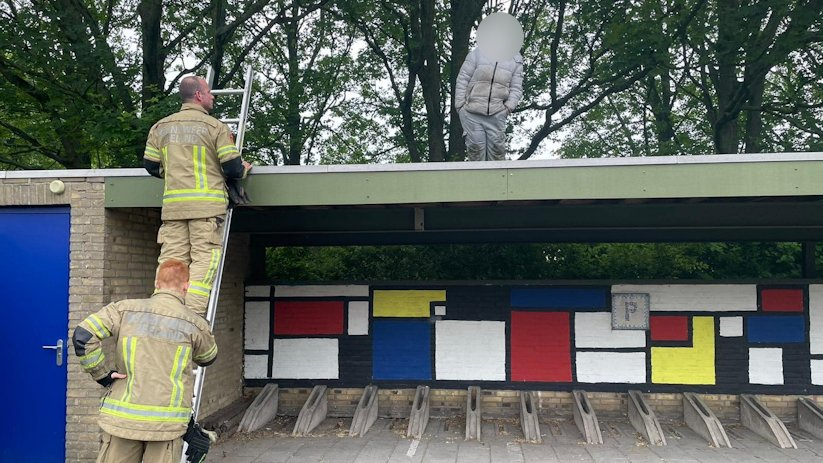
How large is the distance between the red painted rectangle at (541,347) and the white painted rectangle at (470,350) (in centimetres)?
19

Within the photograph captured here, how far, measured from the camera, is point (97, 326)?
145 inches

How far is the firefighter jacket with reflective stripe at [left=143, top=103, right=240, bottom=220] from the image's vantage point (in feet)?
15.6

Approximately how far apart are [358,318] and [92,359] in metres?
5.14

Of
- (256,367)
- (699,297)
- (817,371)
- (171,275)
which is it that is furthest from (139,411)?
(817,371)

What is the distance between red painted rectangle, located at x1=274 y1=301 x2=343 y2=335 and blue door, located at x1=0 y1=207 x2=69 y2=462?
11.1 ft

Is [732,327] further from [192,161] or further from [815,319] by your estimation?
[192,161]

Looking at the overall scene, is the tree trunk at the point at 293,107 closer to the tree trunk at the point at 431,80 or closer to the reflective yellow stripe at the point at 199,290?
the tree trunk at the point at 431,80

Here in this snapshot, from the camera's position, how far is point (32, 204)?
582 cm

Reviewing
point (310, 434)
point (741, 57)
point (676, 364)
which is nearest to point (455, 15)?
point (741, 57)

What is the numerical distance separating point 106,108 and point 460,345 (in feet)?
27.7

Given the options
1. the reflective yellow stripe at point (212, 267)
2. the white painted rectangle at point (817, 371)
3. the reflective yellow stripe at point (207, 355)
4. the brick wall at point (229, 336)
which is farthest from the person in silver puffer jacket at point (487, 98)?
the white painted rectangle at point (817, 371)

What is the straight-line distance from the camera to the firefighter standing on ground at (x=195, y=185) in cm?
474

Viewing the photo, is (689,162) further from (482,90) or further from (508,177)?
(482,90)

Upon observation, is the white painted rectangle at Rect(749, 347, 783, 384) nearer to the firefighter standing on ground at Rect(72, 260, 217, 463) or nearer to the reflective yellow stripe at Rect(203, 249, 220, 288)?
the reflective yellow stripe at Rect(203, 249, 220, 288)
